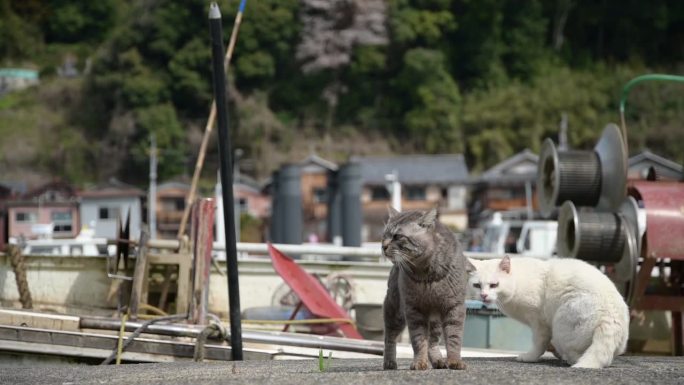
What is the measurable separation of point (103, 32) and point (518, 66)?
36.9m

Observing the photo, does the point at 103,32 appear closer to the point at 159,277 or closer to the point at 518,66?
the point at 518,66

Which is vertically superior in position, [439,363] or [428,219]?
[428,219]

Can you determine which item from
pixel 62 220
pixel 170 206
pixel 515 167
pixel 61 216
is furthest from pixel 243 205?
pixel 62 220

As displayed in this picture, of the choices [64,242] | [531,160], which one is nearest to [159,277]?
[64,242]

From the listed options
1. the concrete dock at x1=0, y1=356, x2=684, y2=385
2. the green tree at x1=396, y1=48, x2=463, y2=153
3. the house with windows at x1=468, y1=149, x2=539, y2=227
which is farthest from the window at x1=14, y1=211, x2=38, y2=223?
the green tree at x1=396, y1=48, x2=463, y2=153

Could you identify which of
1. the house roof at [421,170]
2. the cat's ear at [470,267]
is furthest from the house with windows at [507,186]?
the cat's ear at [470,267]

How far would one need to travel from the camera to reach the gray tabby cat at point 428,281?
19.5 ft

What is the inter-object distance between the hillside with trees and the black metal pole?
57016mm

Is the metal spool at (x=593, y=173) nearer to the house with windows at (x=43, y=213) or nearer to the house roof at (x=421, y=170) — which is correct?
the house with windows at (x=43, y=213)

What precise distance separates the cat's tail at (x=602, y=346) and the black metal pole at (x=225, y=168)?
10.1 feet

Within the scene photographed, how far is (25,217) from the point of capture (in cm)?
3888

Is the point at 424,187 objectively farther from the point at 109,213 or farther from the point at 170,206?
the point at 109,213

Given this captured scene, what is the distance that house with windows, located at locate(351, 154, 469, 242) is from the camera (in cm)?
6034

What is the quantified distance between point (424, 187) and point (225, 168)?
5317 cm
